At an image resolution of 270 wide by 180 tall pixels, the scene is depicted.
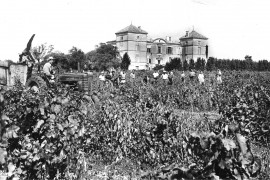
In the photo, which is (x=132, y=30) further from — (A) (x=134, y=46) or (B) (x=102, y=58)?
(B) (x=102, y=58)

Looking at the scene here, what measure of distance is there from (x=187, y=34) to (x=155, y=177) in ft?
328

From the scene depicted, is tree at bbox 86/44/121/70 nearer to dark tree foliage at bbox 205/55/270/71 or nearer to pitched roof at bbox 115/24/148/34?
pitched roof at bbox 115/24/148/34

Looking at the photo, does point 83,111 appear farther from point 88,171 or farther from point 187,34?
point 187,34

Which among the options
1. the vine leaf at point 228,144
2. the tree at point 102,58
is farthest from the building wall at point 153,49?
the vine leaf at point 228,144

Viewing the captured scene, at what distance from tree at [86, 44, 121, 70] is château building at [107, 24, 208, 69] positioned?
35.0ft

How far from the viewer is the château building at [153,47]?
87.6m

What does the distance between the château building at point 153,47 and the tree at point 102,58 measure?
10.7m

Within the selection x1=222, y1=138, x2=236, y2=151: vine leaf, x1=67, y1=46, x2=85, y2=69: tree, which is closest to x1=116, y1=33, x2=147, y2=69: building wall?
x1=67, y1=46, x2=85, y2=69: tree

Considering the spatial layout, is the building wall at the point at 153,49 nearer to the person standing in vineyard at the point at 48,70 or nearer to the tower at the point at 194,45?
the tower at the point at 194,45

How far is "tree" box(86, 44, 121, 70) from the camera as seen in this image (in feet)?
232

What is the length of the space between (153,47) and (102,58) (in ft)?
92.3

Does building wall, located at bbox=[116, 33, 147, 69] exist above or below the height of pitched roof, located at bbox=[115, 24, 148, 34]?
below

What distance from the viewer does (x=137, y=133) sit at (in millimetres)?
6336

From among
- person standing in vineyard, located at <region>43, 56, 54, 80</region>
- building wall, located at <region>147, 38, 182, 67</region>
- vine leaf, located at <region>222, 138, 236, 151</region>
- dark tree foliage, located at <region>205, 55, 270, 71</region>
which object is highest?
building wall, located at <region>147, 38, 182, 67</region>
